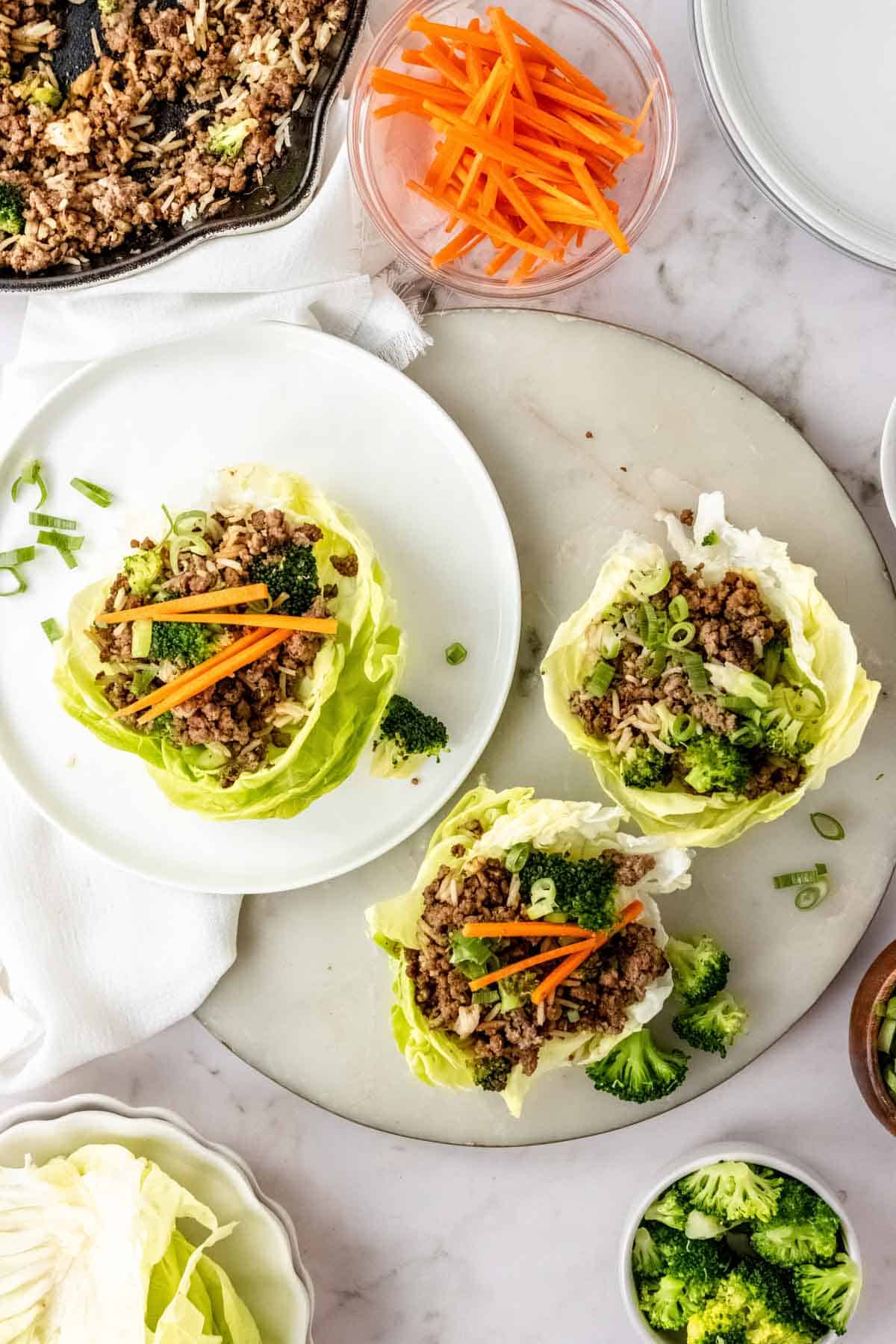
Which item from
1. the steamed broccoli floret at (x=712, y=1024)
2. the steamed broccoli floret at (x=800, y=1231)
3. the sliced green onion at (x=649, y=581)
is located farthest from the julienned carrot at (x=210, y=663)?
the steamed broccoli floret at (x=800, y=1231)

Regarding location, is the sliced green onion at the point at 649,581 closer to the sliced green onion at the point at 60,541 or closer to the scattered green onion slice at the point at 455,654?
the scattered green onion slice at the point at 455,654

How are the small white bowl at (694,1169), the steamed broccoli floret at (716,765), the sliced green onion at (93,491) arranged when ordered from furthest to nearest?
the sliced green onion at (93,491) < the small white bowl at (694,1169) < the steamed broccoli floret at (716,765)

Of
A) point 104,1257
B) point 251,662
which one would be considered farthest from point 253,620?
point 104,1257

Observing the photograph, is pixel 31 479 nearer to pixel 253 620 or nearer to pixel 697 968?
pixel 253 620

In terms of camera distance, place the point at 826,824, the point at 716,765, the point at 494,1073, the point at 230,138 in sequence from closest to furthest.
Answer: the point at 716,765 < the point at 494,1073 < the point at 230,138 < the point at 826,824

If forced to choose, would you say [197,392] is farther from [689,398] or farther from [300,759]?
[689,398]

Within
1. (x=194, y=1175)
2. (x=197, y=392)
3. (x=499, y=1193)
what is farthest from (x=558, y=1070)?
(x=197, y=392)

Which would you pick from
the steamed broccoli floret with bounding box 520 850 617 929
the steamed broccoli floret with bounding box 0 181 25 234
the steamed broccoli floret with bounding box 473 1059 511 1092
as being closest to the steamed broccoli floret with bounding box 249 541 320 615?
the steamed broccoli floret with bounding box 520 850 617 929
